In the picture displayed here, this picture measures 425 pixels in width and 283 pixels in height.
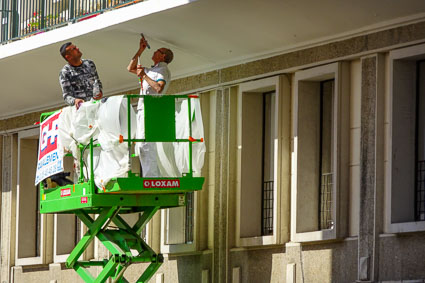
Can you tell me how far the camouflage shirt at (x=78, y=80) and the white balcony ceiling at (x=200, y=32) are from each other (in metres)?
1.09

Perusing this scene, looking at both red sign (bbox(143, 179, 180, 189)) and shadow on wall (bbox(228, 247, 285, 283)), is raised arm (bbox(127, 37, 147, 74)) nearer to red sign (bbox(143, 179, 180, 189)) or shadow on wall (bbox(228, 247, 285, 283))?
red sign (bbox(143, 179, 180, 189))

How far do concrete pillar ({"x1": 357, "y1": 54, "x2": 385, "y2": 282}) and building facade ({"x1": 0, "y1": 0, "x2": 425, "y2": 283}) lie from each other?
2 centimetres

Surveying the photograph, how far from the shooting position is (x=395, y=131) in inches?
824

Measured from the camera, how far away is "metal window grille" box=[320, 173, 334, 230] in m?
22.9

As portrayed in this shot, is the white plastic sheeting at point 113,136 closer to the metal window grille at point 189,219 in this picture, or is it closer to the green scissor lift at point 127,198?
the green scissor lift at point 127,198

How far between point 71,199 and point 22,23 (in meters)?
6.79

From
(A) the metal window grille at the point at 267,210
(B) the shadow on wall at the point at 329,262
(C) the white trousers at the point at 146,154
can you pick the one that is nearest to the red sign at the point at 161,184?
(C) the white trousers at the point at 146,154

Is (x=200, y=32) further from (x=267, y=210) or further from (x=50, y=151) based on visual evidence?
(x=267, y=210)

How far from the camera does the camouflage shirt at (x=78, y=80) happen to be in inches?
870

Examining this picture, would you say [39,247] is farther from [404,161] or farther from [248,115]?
[404,161]

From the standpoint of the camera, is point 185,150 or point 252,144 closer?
point 185,150

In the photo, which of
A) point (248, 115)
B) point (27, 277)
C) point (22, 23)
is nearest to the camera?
point (248, 115)

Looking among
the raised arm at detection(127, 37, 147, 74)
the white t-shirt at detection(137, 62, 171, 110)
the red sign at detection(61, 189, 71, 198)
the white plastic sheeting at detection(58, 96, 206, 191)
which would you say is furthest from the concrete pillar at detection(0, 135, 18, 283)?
the white t-shirt at detection(137, 62, 171, 110)

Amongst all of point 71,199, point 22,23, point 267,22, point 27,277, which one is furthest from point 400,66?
point 27,277
